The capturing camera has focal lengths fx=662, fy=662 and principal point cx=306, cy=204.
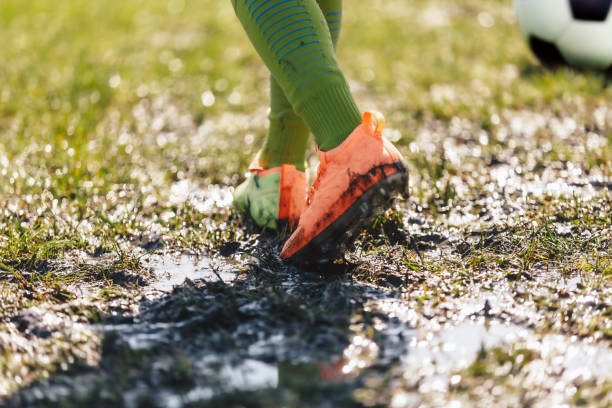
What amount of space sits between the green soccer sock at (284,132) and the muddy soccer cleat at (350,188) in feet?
1.44

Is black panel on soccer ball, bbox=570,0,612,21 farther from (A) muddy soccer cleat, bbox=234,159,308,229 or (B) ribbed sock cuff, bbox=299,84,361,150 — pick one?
(B) ribbed sock cuff, bbox=299,84,361,150

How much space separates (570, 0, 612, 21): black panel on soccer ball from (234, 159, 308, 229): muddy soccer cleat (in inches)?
82.4

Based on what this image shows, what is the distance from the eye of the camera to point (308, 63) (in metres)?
1.77

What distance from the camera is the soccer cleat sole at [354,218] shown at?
5.66 feet

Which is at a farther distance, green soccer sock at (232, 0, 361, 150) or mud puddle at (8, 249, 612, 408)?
green soccer sock at (232, 0, 361, 150)

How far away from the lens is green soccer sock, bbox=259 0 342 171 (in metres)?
2.22

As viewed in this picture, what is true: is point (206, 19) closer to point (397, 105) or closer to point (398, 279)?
point (397, 105)

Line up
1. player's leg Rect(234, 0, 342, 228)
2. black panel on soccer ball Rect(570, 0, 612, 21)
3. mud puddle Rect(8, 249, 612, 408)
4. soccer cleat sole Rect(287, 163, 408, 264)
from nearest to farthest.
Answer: mud puddle Rect(8, 249, 612, 408)
soccer cleat sole Rect(287, 163, 408, 264)
player's leg Rect(234, 0, 342, 228)
black panel on soccer ball Rect(570, 0, 612, 21)

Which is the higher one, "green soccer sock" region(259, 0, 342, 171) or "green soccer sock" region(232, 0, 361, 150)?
"green soccer sock" region(232, 0, 361, 150)

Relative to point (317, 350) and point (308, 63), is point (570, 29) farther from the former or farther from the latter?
point (317, 350)

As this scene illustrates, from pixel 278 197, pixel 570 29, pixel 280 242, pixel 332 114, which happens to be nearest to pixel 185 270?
pixel 280 242

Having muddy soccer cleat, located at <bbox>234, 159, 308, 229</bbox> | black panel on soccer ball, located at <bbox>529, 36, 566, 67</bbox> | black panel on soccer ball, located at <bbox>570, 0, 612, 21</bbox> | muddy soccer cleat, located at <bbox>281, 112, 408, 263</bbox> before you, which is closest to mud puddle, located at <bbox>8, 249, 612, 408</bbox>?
muddy soccer cleat, located at <bbox>281, 112, 408, 263</bbox>

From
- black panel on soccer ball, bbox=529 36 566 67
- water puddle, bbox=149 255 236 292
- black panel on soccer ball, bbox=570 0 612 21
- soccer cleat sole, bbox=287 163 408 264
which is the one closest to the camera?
soccer cleat sole, bbox=287 163 408 264

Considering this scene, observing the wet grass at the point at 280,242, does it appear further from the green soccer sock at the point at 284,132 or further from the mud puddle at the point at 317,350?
the green soccer sock at the point at 284,132
